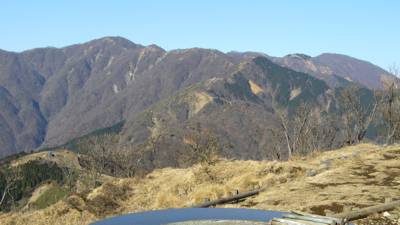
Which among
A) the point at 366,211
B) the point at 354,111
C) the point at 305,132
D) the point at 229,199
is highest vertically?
the point at 354,111

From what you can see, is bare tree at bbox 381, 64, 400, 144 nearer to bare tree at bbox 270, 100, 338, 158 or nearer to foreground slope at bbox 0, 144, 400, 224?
bare tree at bbox 270, 100, 338, 158

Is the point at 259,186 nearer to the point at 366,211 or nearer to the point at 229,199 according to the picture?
the point at 229,199

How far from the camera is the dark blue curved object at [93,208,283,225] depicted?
1548 centimetres

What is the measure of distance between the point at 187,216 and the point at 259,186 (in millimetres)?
21829

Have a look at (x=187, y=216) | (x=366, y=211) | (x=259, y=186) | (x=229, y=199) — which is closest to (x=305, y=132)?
(x=259, y=186)

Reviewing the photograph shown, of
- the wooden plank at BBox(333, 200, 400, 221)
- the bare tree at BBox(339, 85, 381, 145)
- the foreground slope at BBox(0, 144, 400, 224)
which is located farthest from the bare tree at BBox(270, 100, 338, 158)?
the wooden plank at BBox(333, 200, 400, 221)

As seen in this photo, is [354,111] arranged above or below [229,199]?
above

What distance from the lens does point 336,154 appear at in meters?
53.9

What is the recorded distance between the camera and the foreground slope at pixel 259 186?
29.3 metres

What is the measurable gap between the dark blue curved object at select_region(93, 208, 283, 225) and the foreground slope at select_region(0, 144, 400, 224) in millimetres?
9218

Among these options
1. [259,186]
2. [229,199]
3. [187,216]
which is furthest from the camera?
[259,186]

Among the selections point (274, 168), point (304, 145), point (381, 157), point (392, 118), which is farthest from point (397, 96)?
point (274, 168)

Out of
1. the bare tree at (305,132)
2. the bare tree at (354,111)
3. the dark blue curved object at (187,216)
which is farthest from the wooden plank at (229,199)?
the bare tree at (354,111)

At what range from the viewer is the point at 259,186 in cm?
3762
